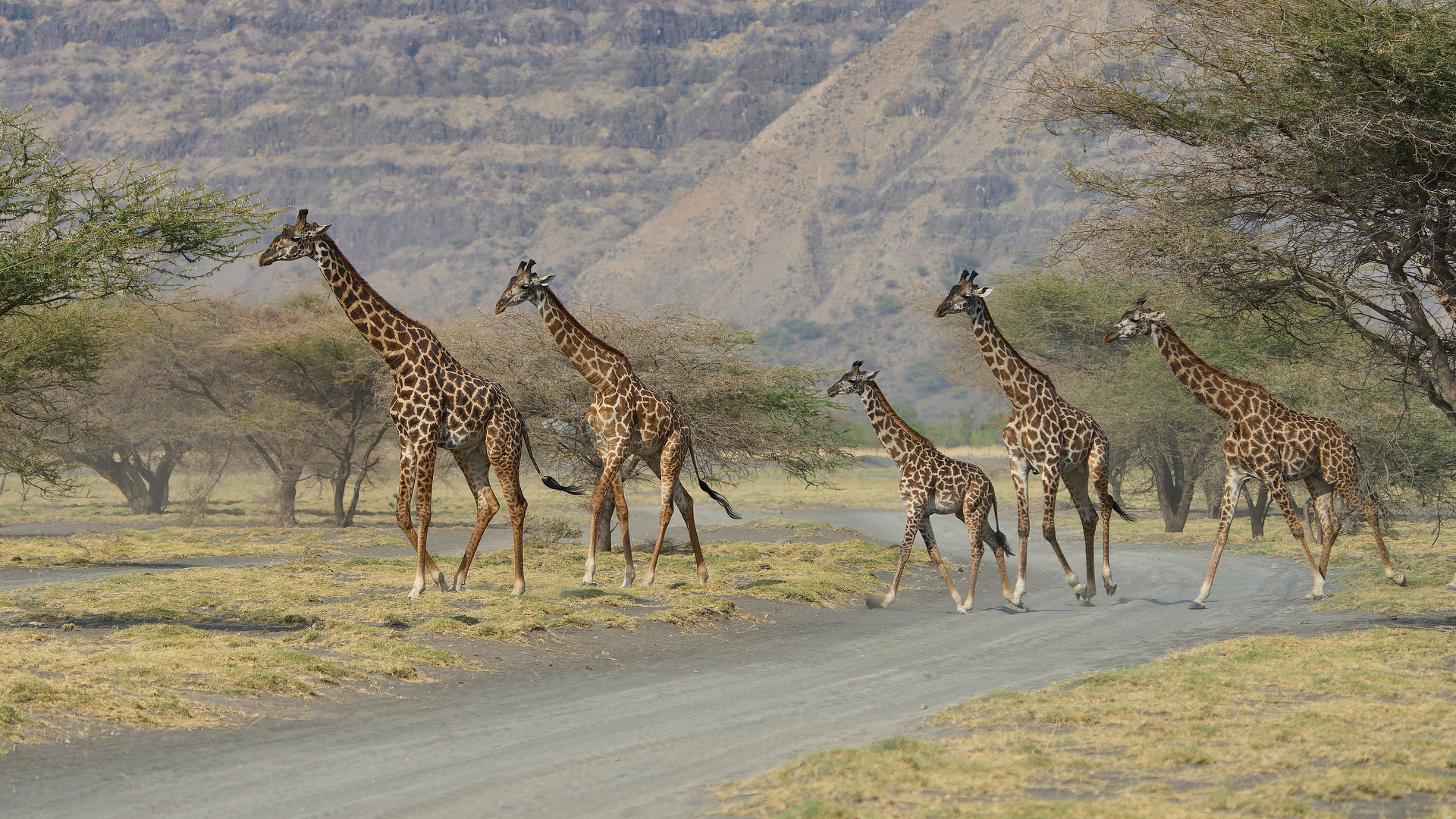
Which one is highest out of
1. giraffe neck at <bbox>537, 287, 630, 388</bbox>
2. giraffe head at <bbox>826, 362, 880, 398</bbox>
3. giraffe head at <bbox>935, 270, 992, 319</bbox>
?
giraffe head at <bbox>935, 270, 992, 319</bbox>

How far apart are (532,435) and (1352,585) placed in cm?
1671

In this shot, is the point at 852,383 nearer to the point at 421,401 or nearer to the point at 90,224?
the point at 421,401

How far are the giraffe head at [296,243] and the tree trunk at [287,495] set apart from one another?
2669 cm

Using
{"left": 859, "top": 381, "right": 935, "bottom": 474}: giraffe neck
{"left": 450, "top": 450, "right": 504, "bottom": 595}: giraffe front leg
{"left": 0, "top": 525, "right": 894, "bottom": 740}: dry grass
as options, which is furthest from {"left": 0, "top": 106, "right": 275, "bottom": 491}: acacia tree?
{"left": 859, "top": 381, "right": 935, "bottom": 474}: giraffe neck

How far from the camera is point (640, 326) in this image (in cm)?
2823

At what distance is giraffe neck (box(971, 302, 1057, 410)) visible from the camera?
18.5 meters

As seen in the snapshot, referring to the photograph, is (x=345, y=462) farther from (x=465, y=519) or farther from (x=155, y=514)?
(x=155, y=514)

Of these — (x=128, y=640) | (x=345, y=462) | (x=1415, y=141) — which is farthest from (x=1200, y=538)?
(x=128, y=640)

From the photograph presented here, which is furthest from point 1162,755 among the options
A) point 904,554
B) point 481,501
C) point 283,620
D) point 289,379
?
point 289,379

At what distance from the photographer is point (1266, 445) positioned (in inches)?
697

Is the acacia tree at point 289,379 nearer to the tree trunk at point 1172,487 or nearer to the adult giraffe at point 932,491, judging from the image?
the adult giraffe at point 932,491

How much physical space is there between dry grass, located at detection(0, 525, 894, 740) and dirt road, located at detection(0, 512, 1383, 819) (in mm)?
579

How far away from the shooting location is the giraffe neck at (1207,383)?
18094mm

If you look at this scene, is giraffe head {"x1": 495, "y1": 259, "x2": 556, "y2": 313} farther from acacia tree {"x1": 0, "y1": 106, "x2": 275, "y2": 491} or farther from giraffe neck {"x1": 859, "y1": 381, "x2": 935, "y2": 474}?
giraffe neck {"x1": 859, "y1": 381, "x2": 935, "y2": 474}
